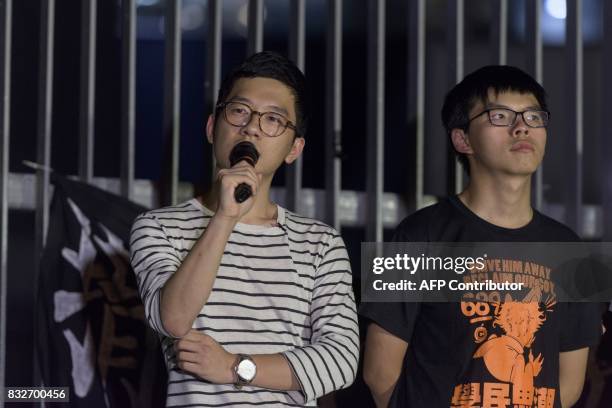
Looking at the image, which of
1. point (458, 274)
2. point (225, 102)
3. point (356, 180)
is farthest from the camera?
point (356, 180)

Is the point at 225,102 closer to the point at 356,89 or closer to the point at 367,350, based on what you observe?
the point at 367,350

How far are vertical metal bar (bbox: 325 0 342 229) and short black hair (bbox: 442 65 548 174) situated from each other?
124 cm

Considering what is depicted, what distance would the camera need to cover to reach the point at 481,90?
2.67 m

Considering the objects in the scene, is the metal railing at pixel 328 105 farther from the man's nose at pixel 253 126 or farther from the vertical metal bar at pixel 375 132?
the man's nose at pixel 253 126

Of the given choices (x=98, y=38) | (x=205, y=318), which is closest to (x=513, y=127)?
(x=205, y=318)

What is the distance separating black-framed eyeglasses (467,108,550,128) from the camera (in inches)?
102

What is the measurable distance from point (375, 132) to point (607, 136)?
3.01 ft

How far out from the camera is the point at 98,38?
4.12 m

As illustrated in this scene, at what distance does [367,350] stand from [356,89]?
2.09 meters

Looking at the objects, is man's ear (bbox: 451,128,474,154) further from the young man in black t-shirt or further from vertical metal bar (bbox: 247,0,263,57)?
vertical metal bar (bbox: 247,0,263,57)

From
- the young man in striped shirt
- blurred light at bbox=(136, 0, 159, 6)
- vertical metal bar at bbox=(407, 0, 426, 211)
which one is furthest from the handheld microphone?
blurred light at bbox=(136, 0, 159, 6)

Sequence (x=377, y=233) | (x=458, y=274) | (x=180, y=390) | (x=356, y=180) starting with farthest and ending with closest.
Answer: (x=356, y=180)
(x=377, y=233)
(x=458, y=274)
(x=180, y=390)

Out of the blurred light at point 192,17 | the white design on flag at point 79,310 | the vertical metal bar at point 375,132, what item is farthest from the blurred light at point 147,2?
the white design on flag at point 79,310

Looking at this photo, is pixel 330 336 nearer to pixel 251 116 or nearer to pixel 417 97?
pixel 251 116
